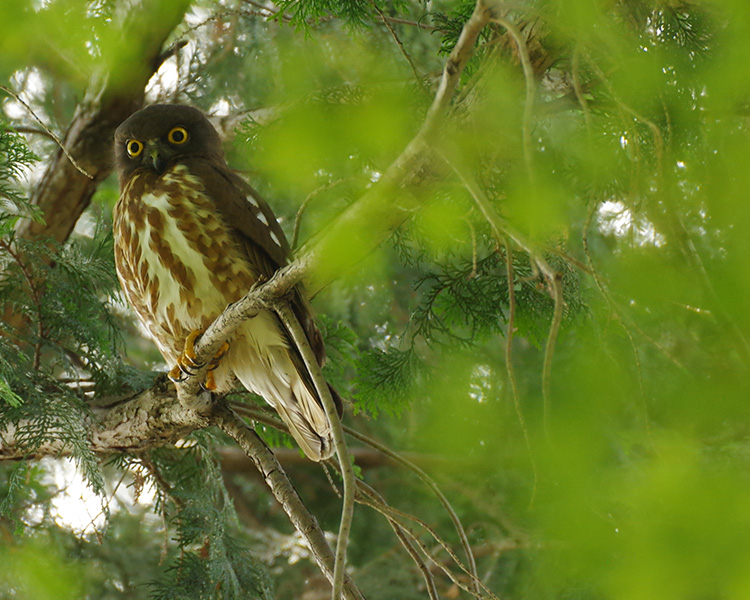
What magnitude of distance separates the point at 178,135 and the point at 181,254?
0.66m

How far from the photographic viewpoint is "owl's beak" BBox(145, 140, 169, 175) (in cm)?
289

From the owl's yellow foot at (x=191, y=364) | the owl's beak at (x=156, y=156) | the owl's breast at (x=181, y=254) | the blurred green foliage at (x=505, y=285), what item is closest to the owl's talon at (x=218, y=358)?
the owl's yellow foot at (x=191, y=364)

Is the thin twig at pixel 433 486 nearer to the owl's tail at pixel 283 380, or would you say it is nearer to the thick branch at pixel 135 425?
the owl's tail at pixel 283 380

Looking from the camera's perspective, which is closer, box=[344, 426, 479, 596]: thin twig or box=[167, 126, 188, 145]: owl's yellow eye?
box=[344, 426, 479, 596]: thin twig

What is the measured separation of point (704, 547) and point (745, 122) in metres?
1.03

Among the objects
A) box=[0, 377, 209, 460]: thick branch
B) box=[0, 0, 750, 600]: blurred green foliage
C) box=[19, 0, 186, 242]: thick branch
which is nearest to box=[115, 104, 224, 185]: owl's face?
box=[0, 0, 750, 600]: blurred green foliage

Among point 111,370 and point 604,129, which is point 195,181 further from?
point 604,129

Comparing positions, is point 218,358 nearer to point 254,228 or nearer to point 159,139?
point 254,228

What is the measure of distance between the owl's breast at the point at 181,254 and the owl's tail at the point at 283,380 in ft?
0.57

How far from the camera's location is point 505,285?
2912mm

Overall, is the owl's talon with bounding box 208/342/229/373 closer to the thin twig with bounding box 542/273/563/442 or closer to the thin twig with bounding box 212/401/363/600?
the thin twig with bounding box 212/401/363/600

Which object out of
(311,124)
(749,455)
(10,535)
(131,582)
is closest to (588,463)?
(749,455)

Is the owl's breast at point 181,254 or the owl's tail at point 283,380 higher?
the owl's breast at point 181,254

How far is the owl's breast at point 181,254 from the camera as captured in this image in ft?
8.56
